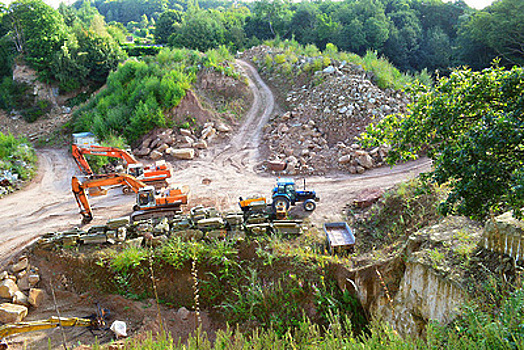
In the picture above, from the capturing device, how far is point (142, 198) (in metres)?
11.9

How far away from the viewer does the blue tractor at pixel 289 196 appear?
1191 cm

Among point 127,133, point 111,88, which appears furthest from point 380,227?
point 111,88

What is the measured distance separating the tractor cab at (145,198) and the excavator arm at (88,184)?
40cm

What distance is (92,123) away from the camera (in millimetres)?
21484

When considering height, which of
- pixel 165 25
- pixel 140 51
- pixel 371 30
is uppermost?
pixel 165 25

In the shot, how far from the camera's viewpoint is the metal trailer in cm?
961

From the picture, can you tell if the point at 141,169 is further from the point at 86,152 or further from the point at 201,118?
the point at 201,118

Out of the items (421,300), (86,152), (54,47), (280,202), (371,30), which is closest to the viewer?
(421,300)

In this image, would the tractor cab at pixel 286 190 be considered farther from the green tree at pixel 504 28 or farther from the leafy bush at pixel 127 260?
the green tree at pixel 504 28

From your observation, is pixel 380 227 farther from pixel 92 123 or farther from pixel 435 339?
pixel 92 123

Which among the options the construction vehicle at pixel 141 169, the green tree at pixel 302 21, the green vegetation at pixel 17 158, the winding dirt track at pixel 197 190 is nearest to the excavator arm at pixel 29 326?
the winding dirt track at pixel 197 190

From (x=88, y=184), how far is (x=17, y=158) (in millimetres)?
9439

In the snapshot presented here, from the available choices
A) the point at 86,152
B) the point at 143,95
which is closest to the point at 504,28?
the point at 143,95

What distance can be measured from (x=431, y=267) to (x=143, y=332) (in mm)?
6986
